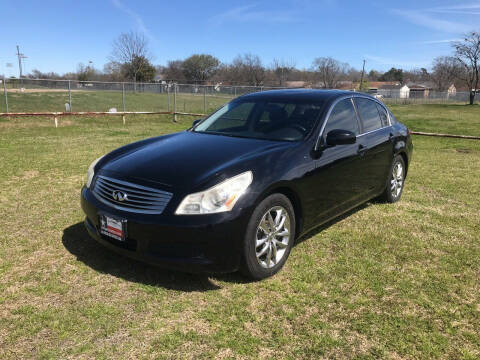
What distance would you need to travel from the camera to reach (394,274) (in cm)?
355

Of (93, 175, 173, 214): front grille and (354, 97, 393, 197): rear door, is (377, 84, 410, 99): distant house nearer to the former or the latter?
(354, 97, 393, 197): rear door

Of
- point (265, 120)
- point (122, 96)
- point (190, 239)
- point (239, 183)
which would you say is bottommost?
point (190, 239)

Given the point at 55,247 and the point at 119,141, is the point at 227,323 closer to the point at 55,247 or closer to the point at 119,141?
the point at 55,247

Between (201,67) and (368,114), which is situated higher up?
(201,67)

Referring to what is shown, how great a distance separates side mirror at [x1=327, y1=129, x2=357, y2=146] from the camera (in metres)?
3.85

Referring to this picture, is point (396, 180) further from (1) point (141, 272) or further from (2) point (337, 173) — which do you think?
(1) point (141, 272)

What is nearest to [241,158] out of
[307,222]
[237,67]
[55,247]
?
[307,222]

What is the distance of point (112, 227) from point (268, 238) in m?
1.30

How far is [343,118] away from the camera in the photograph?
4418 millimetres

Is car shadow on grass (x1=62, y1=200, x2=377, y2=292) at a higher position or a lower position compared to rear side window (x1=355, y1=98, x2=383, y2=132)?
lower

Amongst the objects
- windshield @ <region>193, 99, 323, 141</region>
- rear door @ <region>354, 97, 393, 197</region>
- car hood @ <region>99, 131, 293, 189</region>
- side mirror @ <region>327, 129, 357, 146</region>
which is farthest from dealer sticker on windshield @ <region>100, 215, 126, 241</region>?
rear door @ <region>354, 97, 393, 197</region>

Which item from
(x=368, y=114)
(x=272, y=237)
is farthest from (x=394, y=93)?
(x=272, y=237)

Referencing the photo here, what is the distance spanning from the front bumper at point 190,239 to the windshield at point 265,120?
132 centimetres

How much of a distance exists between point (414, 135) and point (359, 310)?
1335 centimetres
